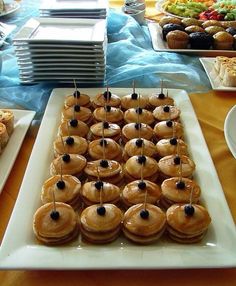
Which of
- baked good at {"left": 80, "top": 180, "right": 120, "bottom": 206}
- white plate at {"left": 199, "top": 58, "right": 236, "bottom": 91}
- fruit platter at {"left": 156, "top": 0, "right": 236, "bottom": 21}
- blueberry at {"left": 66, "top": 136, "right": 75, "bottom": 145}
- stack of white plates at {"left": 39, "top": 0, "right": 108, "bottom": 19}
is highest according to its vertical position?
stack of white plates at {"left": 39, "top": 0, "right": 108, "bottom": 19}

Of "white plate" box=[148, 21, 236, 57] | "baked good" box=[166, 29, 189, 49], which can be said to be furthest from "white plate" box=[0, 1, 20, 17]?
"baked good" box=[166, 29, 189, 49]

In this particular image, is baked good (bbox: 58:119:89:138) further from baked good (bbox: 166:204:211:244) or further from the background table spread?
baked good (bbox: 166:204:211:244)

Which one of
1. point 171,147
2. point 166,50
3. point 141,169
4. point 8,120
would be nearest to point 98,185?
point 141,169

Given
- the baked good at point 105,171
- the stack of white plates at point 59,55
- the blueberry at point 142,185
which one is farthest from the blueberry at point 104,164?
the stack of white plates at point 59,55

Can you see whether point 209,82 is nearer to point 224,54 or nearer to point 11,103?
point 224,54

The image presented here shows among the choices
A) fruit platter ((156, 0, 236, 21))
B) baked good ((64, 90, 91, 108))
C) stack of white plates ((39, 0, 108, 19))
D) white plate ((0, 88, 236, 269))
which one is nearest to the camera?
white plate ((0, 88, 236, 269))

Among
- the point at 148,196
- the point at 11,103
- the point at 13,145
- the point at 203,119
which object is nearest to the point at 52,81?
the point at 11,103
